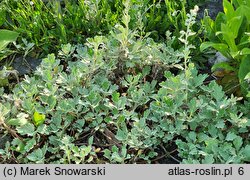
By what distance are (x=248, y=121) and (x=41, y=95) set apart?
124cm

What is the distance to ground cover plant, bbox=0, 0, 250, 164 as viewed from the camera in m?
3.03

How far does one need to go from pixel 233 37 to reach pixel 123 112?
2.57 ft

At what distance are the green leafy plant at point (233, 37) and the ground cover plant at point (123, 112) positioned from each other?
0.48ft

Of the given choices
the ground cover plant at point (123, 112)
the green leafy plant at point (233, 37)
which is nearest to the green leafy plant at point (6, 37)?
the ground cover plant at point (123, 112)

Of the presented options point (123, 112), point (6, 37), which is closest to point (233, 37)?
point (123, 112)

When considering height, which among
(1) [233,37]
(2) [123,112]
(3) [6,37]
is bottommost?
(2) [123,112]

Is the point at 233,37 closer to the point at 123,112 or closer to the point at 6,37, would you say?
the point at 123,112

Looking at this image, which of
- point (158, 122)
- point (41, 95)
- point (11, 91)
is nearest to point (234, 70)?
point (158, 122)

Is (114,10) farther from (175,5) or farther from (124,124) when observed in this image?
(124,124)

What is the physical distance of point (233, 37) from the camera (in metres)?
3.18

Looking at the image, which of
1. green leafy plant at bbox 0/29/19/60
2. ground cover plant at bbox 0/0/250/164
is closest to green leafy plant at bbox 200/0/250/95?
ground cover plant at bbox 0/0/250/164

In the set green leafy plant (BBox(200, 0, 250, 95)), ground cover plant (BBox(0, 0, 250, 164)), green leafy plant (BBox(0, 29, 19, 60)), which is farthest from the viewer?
green leafy plant (BBox(0, 29, 19, 60))

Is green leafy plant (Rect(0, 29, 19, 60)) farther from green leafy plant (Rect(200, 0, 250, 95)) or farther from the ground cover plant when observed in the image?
green leafy plant (Rect(200, 0, 250, 95))

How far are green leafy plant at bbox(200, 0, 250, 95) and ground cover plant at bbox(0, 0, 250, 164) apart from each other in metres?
0.15
